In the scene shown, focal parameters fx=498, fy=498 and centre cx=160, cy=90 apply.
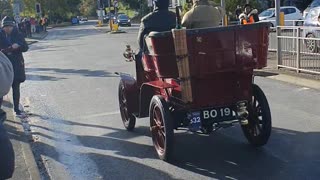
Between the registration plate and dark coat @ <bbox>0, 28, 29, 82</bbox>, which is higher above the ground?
dark coat @ <bbox>0, 28, 29, 82</bbox>

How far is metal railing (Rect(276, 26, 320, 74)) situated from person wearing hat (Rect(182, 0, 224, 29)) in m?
5.25

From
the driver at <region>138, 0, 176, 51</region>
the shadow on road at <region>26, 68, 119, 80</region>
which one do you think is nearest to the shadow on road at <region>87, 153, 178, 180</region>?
the driver at <region>138, 0, 176, 51</region>

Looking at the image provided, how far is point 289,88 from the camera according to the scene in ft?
36.3

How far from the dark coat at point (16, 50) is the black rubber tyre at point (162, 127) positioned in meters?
3.94

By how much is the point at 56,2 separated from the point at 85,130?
9940 cm

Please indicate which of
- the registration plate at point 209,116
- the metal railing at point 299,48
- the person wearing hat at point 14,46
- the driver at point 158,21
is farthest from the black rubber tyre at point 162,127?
the metal railing at point 299,48

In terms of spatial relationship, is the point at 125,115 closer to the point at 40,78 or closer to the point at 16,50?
the point at 16,50

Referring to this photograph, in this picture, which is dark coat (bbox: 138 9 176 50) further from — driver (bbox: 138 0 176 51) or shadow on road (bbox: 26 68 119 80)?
shadow on road (bbox: 26 68 119 80)

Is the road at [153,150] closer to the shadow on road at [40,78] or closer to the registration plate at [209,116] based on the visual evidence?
the registration plate at [209,116]

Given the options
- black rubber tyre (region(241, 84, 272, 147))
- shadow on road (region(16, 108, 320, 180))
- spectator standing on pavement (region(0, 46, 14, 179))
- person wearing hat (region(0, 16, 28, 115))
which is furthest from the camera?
person wearing hat (region(0, 16, 28, 115))

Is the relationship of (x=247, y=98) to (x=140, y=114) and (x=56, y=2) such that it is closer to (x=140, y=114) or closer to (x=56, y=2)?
(x=140, y=114)

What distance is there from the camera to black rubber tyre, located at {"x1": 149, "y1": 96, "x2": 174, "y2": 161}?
6016 millimetres

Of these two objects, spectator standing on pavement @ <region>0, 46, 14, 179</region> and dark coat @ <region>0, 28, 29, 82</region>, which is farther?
dark coat @ <region>0, 28, 29, 82</region>

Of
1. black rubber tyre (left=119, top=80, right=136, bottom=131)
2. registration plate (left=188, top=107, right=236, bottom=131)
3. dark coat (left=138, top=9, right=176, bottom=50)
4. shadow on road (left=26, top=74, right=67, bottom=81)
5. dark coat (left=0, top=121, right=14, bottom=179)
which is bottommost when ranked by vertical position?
shadow on road (left=26, top=74, right=67, bottom=81)
